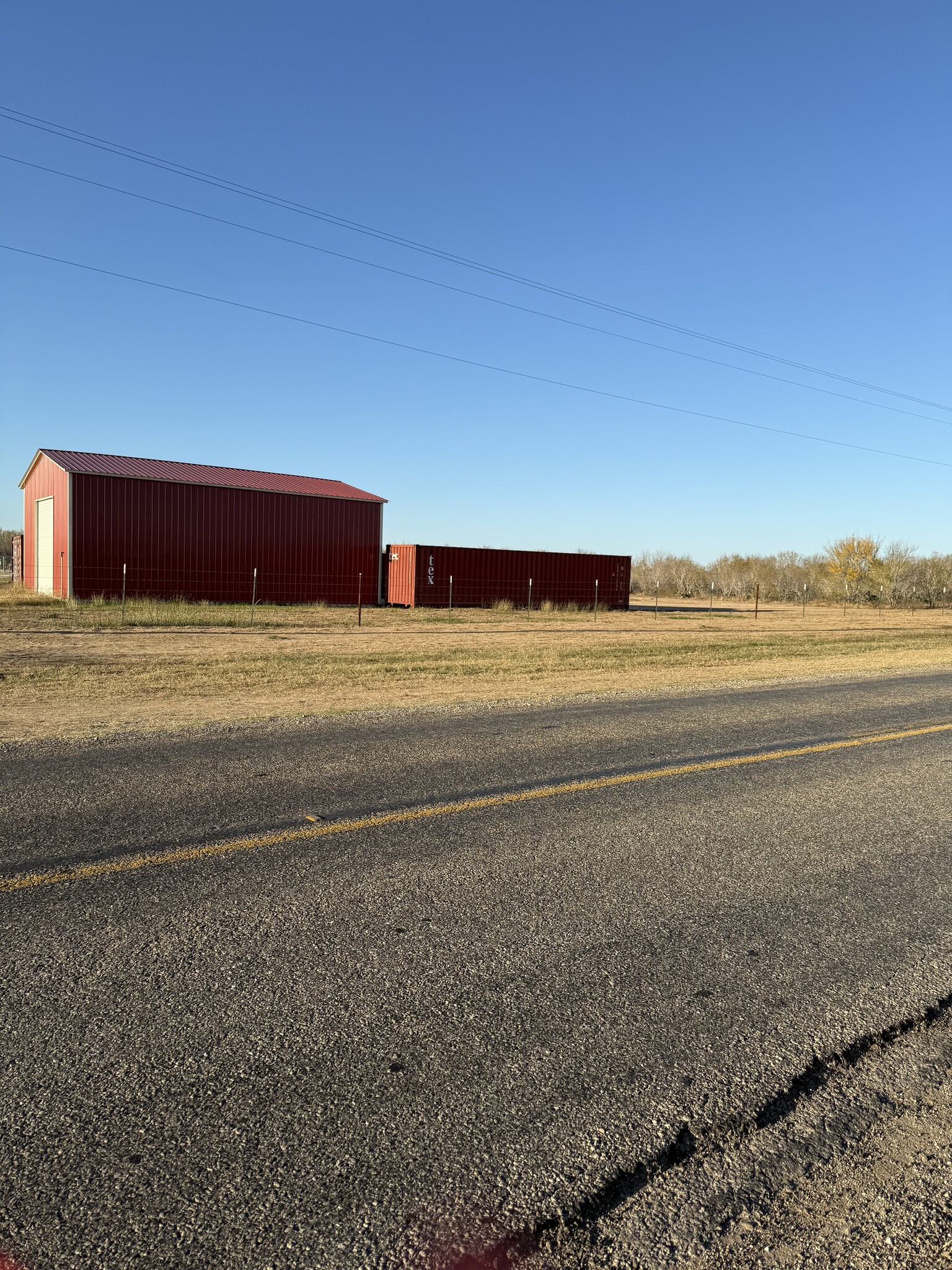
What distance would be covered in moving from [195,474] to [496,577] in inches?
507

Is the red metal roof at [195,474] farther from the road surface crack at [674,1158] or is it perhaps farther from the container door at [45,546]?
the road surface crack at [674,1158]

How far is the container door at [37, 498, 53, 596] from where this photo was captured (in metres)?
33.6

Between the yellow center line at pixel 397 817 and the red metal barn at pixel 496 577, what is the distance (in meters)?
28.9

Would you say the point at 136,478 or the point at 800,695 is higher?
the point at 136,478

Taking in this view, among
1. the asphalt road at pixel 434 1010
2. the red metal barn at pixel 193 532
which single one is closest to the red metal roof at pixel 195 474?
the red metal barn at pixel 193 532

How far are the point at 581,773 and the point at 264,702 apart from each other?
567cm

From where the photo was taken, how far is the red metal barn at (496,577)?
36.9m

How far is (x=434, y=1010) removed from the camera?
3.20 meters

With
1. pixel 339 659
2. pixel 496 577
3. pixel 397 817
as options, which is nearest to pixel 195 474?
pixel 496 577

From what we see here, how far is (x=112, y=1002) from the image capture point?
124 inches

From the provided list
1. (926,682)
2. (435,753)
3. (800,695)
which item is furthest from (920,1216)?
(926,682)

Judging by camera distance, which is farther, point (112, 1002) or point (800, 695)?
point (800, 695)

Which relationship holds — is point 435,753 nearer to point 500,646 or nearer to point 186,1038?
point 186,1038

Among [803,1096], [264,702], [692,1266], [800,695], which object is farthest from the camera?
[800,695]
